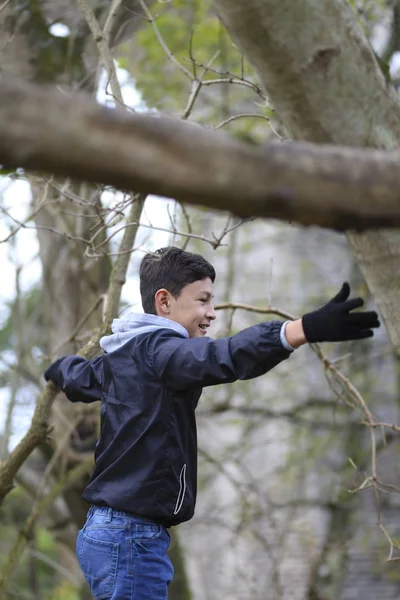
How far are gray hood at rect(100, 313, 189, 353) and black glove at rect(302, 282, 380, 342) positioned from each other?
667mm

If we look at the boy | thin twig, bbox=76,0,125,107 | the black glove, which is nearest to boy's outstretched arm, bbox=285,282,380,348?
the black glove

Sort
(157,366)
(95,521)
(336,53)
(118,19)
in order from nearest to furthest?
1. (336,53)
2. (157,366)
3. (95,521)
4. (118,19)

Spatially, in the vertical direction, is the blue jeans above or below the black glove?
below

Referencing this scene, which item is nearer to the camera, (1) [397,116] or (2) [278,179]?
(2) [278,179]

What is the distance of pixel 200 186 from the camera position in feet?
3.96

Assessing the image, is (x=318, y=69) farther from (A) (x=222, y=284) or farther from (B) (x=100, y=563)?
(A) (x=222, y=284)

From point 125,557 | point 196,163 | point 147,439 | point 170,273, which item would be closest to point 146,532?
point 125,557

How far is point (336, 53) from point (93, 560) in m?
1.76

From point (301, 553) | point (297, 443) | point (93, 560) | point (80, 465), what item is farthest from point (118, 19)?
point (301, 553)

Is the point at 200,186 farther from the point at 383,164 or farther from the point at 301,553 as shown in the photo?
the point at 301,553

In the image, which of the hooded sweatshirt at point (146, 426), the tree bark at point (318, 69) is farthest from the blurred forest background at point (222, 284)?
the hooded sweatshirt at point (146, 426)

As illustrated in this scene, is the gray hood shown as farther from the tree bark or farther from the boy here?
the tree bark

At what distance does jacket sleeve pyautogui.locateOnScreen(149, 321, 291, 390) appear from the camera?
89.6 inches

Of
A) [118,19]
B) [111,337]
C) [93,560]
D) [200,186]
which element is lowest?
[93,560]
